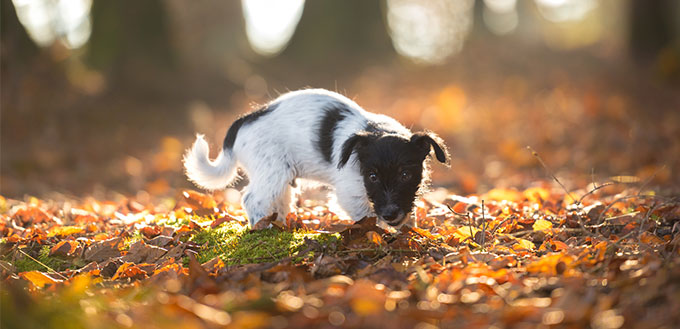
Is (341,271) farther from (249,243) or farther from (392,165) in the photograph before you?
(392,165)

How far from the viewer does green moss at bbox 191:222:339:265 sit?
426cm

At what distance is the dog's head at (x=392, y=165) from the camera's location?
4.69m

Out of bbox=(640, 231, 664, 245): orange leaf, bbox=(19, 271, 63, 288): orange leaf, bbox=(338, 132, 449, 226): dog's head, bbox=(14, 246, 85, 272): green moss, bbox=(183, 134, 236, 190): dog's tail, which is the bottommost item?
bbox=(19, 271, 63, 288): orange leaf

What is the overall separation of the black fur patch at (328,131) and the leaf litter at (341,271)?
685mm

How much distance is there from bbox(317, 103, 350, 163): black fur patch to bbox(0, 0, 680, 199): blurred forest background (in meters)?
3.24

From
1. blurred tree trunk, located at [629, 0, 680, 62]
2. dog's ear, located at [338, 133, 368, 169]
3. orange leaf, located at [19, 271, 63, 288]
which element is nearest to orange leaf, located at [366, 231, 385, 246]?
dog's ear, located at [338, 133, 368, 169]

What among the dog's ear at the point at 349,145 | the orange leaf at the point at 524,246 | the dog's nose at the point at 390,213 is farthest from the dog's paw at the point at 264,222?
the orange leaf at the point at 524,246

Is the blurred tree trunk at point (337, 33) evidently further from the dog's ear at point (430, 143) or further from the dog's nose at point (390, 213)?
the dog's nose at point (390, 213)

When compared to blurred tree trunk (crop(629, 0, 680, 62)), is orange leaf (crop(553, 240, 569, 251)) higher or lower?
lower

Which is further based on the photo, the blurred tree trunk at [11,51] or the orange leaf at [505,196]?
the blurred tree trunk at [11,51]

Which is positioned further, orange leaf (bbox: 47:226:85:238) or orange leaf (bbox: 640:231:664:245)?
orange leaf (bbox: 47:226:85:238)

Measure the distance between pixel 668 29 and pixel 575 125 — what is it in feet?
27.8

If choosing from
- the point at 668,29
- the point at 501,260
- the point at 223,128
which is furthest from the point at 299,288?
the point at 668,29

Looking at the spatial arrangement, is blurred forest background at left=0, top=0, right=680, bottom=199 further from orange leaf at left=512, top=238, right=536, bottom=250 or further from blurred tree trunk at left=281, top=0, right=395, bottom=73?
orange leaf at left=512, top=238, right=536, bottom=250
